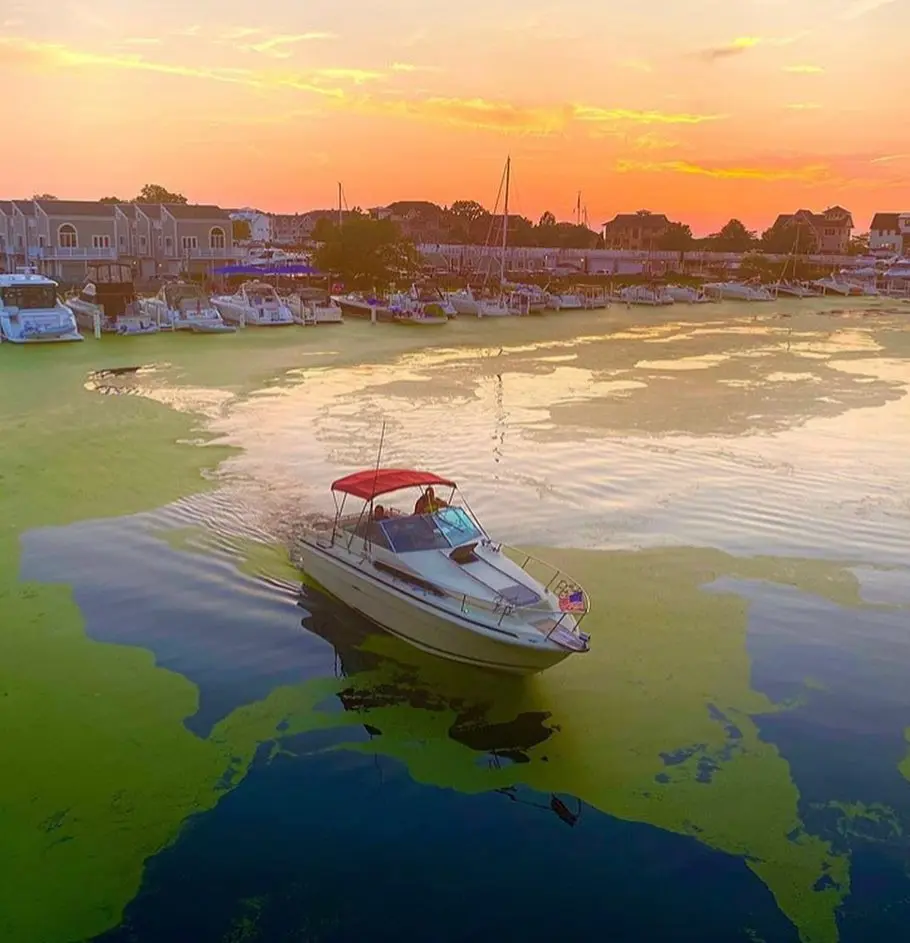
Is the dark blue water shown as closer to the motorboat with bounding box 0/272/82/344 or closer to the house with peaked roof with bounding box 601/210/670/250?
the motorboat with bounding box 0/272/82/344

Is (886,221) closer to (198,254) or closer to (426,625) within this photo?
(198,254)

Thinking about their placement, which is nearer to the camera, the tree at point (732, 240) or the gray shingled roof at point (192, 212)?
the gray shingled roof at point (192, 212)

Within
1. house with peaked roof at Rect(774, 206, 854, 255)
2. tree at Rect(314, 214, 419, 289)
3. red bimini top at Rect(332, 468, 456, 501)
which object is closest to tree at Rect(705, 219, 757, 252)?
house with peaked roof at Rect(774, 206, 854, 255)

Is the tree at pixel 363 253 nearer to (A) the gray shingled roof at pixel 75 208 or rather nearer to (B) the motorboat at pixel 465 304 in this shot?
(B) the motorboat at pixel 465 304

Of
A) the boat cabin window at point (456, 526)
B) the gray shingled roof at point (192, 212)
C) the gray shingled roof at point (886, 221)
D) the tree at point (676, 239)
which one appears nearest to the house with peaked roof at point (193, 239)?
the gray shingled roof at point (192, 212)

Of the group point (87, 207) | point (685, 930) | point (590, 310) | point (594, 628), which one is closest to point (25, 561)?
point (594, 628)

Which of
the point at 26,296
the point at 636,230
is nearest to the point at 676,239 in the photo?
the point at 636,230

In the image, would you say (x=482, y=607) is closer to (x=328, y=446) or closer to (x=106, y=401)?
(x=328, y=446)
